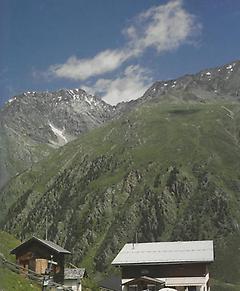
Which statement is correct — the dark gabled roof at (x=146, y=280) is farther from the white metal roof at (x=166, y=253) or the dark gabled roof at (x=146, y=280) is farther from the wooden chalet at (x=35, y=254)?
the wooden chalet at (x=35, y=254)

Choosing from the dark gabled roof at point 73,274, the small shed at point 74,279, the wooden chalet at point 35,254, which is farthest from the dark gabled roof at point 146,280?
the wooden chalet at point 35,254

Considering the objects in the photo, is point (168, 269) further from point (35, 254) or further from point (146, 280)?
point (35, 254)

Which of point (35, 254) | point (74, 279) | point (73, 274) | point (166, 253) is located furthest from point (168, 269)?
point (35, 254)

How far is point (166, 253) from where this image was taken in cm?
5406

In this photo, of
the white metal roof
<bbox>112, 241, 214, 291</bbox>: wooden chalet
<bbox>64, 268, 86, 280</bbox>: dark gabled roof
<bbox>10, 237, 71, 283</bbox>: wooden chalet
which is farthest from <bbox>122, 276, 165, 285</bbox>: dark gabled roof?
<bbox>10, 237, 71, 283</bbox>: wooden chalet

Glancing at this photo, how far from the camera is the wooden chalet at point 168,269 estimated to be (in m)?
51.8

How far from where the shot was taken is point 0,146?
3434mm

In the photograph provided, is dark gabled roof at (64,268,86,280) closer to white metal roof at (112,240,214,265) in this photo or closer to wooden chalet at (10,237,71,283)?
wooden chalet at (10,237,71,283)

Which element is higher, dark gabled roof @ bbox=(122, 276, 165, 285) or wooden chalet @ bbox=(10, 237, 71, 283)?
wooden chalet @ bbox=(10, 237, 71, 283)

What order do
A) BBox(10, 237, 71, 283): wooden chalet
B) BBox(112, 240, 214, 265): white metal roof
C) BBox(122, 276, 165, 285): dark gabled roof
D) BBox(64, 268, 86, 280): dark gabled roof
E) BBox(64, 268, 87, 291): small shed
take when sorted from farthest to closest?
BBox(112, 240, 214, 265): white metal roof → BBox(122, 276, 165, 285): dark gabled roof → BBox(64, 268, 86, 280): dark gabled roof → BBox(64, 268, 87, 291): small shed → BBox(10, 237, 71, 283): wooden chalet

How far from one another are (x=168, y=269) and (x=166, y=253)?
6.49ft

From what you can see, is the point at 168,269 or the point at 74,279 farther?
the point at 168,269

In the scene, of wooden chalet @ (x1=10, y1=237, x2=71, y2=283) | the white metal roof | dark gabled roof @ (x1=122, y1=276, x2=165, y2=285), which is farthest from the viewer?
the white metal roof

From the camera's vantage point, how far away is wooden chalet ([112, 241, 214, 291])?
2037 inches
